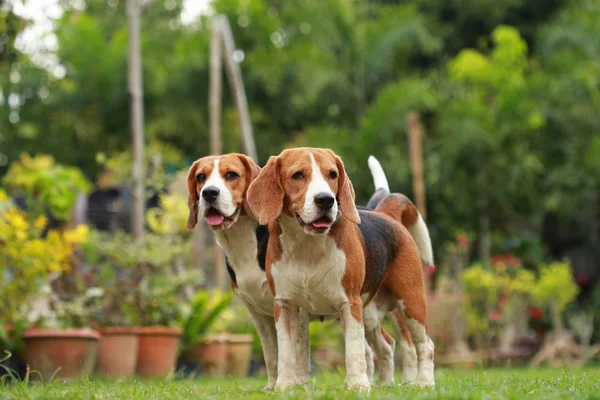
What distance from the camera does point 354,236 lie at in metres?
4.64

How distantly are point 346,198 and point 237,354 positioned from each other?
5.50 meters

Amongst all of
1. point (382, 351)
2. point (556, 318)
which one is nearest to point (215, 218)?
point (382, 351)

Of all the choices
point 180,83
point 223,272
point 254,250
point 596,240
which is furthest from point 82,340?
point 596,240

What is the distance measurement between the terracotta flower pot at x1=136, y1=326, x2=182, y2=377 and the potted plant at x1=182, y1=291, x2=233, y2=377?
446mm

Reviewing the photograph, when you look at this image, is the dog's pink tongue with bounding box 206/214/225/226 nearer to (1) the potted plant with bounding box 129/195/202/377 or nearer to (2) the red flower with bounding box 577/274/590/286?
(1) the potted plant with bounding box 129/195/202/377

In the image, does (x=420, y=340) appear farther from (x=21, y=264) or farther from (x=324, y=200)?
(x=21, y=264)

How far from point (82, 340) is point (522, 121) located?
10.6 meters

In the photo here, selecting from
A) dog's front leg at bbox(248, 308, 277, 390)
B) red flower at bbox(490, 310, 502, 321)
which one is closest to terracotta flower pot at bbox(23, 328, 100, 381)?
dog's front leg at bbox(248, 308, 277, 390)

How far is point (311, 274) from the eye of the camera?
4465mm

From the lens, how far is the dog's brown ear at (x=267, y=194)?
4422mm

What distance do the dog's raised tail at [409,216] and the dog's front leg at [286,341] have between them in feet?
3.80

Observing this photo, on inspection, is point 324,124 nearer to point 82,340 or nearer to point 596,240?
point 596,240

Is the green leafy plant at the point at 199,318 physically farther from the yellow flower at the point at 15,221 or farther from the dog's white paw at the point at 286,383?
the dog's white paw at the point at 286,383

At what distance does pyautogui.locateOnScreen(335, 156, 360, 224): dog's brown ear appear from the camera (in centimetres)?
444
